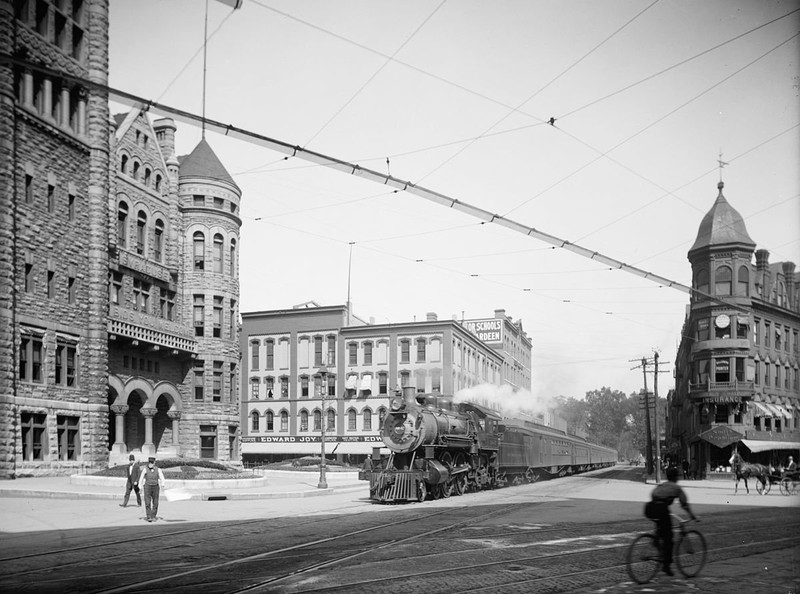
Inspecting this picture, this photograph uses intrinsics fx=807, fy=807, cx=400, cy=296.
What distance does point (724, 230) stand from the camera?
48.8 meters

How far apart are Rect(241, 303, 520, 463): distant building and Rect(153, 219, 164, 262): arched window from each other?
919 inches

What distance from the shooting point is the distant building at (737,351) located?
4906cm

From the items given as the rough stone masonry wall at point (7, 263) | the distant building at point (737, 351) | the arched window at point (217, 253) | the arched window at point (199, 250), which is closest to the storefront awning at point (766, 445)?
the distant building at point (737, 351)

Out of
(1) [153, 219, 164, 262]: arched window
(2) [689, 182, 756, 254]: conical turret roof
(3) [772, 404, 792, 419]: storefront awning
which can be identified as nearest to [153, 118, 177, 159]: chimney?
(1) [153, 219, 164, 262]: arched window

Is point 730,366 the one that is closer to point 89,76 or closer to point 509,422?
point 509,422

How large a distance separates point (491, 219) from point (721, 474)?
38.5 metres

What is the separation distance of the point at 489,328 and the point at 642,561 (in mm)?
77770

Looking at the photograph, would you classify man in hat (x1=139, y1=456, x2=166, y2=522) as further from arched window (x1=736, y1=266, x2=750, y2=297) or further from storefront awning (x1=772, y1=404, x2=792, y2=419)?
storefront awning (x1=772, y1=404, x2=792, y2=419)

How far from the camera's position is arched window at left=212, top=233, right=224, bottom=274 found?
163 ft

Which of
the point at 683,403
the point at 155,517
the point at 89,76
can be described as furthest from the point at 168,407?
the point at 683,403

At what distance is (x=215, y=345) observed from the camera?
4962cm

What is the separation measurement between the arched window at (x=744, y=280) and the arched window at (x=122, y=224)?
36031mm

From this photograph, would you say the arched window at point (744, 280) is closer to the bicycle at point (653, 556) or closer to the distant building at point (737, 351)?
the distant building at point (737, 351)

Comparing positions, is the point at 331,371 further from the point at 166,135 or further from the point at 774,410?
the point at 774,410
